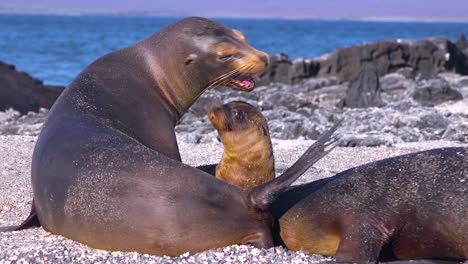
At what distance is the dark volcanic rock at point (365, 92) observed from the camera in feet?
53.3

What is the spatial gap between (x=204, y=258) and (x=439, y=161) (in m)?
1.43

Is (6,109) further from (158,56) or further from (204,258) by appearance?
(204,258)

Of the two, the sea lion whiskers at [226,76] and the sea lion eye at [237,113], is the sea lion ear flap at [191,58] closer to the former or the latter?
the sea lion whiskers at [226,76]

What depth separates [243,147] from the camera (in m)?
5.80

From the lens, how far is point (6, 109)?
16.4m

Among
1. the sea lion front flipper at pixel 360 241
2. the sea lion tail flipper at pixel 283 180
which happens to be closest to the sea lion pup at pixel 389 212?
the sea lion front flipper at pixel 360 241

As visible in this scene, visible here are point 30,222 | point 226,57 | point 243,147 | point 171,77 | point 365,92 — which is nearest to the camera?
point 30,222

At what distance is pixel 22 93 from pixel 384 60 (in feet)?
38.4

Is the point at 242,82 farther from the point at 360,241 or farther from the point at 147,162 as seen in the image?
the point at 360,241

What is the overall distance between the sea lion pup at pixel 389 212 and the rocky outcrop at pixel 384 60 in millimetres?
19245

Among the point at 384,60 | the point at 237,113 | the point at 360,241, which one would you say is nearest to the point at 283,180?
the point at 360,241

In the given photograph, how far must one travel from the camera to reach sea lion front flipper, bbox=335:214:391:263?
4488mm

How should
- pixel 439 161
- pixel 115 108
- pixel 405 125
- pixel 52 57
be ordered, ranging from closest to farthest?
pixel 439 161 < pixel 115 108 < pixel 405 125 < pixel 52 57

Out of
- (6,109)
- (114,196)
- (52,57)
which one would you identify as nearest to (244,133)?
(114,196)
